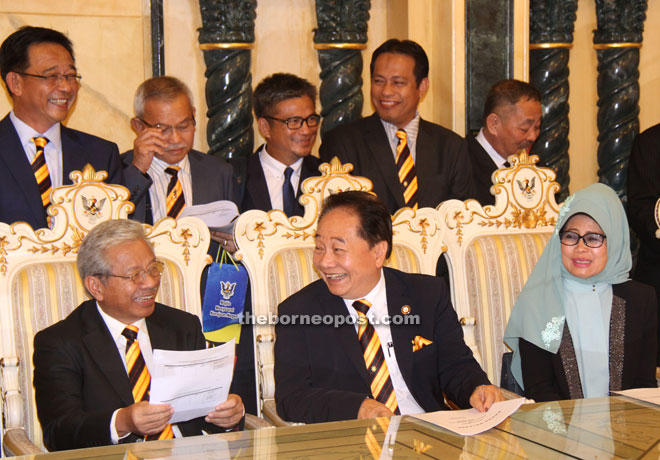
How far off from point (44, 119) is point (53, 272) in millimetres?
1007

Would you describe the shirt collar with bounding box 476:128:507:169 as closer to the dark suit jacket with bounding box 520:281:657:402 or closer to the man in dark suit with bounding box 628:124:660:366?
the man in dark suit with bounding box 628:124:660:366

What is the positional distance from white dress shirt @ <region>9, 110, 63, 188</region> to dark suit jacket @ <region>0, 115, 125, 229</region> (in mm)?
33

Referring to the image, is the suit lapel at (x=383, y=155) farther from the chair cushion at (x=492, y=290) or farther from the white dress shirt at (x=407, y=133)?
the chair cushion at (x=492, y=290)

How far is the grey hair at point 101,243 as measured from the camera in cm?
299

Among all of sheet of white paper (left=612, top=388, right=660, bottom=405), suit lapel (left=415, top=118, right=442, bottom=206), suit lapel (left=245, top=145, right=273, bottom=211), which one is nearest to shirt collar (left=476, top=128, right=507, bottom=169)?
suit lapel (left=415, top=118, right=442, bottom=206)

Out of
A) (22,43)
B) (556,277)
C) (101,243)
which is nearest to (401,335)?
(556,277)

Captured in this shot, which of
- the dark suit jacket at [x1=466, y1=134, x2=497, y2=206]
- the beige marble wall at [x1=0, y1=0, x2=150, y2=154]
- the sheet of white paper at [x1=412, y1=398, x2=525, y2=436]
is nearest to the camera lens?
the sheet of white paper at [x1=412, y1=398, x2=525, y2=436]

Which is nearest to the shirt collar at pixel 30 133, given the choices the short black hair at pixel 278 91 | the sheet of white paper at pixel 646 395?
the short black hair at pixel 278 91

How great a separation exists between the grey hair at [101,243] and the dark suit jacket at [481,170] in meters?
2.09

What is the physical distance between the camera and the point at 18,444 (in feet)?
9.35

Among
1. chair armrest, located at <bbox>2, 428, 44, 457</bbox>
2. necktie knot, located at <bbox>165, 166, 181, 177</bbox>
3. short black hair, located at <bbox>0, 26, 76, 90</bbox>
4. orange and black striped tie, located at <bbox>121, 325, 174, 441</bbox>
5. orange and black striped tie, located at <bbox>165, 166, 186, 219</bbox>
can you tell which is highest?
short black hair, located at <bbox>0, 26, 76, 90</bbox>

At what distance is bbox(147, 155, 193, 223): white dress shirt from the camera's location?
401cm

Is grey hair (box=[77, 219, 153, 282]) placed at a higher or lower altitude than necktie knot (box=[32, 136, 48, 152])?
lower

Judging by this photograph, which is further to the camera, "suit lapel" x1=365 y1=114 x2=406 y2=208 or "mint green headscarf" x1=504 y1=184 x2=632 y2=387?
"suit lapel" x1=365 y1=114 x2=406 y2=208
